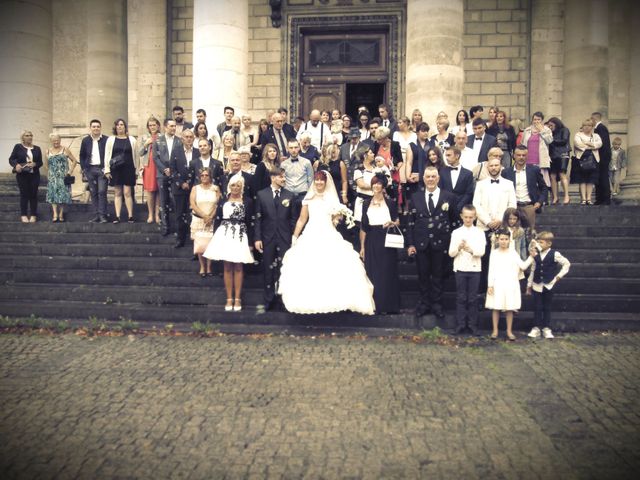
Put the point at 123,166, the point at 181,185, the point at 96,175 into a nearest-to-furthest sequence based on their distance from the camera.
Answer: the point at 181,185, the point at 123,166, the point at 96,175

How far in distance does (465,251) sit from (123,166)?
693cm

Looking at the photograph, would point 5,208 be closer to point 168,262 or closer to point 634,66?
point 168,262

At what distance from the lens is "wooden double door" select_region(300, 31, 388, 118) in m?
17.3

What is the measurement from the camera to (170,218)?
10898mm

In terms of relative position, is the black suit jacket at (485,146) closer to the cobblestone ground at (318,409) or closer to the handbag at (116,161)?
the cobblestone ground at (318,409)

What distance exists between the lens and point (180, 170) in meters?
10.0

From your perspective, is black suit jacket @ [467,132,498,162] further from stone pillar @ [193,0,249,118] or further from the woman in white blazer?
the woman in white blazer

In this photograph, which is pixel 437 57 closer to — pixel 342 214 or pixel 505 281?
pixel 342 214

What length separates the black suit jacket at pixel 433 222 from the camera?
8.02 m

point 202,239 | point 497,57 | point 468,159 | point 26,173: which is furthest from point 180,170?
point 497,57

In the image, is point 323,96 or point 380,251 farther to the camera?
point 323,96

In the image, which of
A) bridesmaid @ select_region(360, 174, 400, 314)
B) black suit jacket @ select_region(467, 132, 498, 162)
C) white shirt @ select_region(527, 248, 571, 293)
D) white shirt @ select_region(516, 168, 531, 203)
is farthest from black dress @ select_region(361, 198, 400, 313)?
black suit jacket @ select_region(467, 132, 498, 162)

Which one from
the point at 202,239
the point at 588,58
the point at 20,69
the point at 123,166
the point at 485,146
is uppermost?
the point at 588,58

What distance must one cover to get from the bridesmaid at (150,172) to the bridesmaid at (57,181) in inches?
67.0
